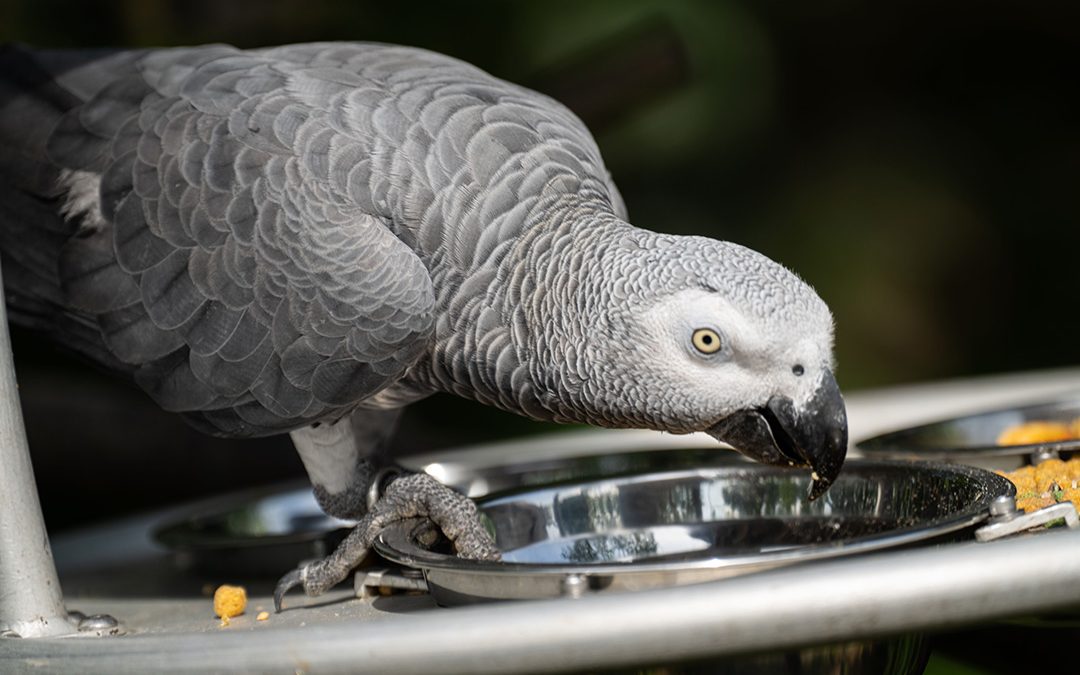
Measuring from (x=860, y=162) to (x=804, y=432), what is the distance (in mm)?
3352

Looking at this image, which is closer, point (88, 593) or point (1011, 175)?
point (88, 593)

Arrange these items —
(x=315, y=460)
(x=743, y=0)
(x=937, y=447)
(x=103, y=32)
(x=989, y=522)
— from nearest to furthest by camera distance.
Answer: (x=989, y=522)
(x=937, y=447)
(x=315, y=460)
(x=103, y=32)
(x=743, y=0)

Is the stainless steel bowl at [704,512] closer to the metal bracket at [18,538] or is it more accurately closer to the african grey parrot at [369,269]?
the african grey parrot at [369,269]

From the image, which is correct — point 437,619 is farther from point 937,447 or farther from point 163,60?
point 163,60

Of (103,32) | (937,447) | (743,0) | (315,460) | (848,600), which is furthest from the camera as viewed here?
(743,0)

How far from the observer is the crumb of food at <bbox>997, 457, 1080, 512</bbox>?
1.34 metres

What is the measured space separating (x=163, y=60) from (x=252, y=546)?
2.72ft

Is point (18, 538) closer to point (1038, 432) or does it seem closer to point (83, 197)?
point (83, 197)

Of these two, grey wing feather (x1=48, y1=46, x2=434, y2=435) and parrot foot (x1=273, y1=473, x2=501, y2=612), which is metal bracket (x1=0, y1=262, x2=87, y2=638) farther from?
grey wing feather (x1=48, y1=46, x2=434, y2=435)

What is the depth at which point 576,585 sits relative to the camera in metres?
1.12

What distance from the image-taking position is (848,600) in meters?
0.94

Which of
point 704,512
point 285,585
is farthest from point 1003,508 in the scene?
point 285,585

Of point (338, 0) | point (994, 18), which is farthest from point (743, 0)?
point (338, 0)

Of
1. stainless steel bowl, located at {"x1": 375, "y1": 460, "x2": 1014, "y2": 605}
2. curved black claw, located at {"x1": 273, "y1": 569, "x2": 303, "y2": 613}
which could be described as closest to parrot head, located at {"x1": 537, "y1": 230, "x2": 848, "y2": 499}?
stainless steel bowl, located at {"x1": 375, "y1": 460, "x2": 1014, "y2": 605}
